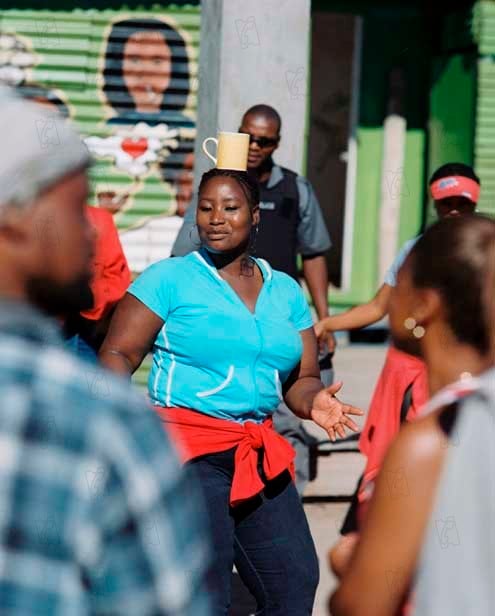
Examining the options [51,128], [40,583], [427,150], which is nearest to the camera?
[40,583]

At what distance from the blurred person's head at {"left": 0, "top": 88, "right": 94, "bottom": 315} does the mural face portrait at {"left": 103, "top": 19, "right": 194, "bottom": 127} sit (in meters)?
7.17

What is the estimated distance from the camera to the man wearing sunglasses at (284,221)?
20.2 feet

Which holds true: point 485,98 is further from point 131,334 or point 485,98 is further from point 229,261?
point 131,334

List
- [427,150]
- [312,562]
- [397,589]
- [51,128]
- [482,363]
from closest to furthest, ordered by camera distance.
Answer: [51,128]
[397,589]
[482,363]
[312,562]
[427,150]

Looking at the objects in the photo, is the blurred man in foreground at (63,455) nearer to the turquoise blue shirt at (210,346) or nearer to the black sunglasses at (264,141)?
the turquoise blue shirt at (210,346)

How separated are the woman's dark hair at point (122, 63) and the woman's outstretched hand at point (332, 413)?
5.14 meters

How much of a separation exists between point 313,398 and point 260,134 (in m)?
2.45

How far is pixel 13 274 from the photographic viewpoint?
1.68 metres

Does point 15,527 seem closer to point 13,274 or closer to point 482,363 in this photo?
point 13,274

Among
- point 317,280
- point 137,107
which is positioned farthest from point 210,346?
point 137,107

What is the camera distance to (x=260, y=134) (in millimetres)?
6234

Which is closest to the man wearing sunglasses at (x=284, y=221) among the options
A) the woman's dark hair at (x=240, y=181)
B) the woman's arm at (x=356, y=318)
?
the woman's arm at (x=356, y=318)

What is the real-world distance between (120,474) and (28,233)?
1.07ft

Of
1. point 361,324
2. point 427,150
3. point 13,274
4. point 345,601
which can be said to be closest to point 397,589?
point 345,601
